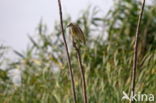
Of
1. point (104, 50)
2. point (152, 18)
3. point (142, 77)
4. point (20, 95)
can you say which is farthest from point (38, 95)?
point (152, 18)

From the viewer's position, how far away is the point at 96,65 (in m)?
3.47

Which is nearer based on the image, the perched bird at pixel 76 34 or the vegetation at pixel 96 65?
the perched bird at pixel 76 34

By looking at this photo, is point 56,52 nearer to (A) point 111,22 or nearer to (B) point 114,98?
(A) point 111,22

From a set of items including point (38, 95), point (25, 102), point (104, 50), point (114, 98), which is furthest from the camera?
point (104, 50)

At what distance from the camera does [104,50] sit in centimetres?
367

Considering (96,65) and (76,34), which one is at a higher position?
(76,34)

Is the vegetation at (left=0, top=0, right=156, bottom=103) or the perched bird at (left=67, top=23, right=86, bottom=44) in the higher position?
the perched bird at (left=67, top=23, right=86, bottom=44)

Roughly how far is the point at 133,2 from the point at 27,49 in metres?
1.13

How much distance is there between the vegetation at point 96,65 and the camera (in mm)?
2445

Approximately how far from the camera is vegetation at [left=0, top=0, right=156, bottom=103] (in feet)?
8.02

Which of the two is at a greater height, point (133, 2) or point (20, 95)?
point (133, 2)

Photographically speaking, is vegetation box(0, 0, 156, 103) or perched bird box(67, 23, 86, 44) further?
vegetation box(0, 0, 156, 103)

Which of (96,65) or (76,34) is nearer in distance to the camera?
(76,34)

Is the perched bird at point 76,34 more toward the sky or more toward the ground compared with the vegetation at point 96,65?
more toward the sky
